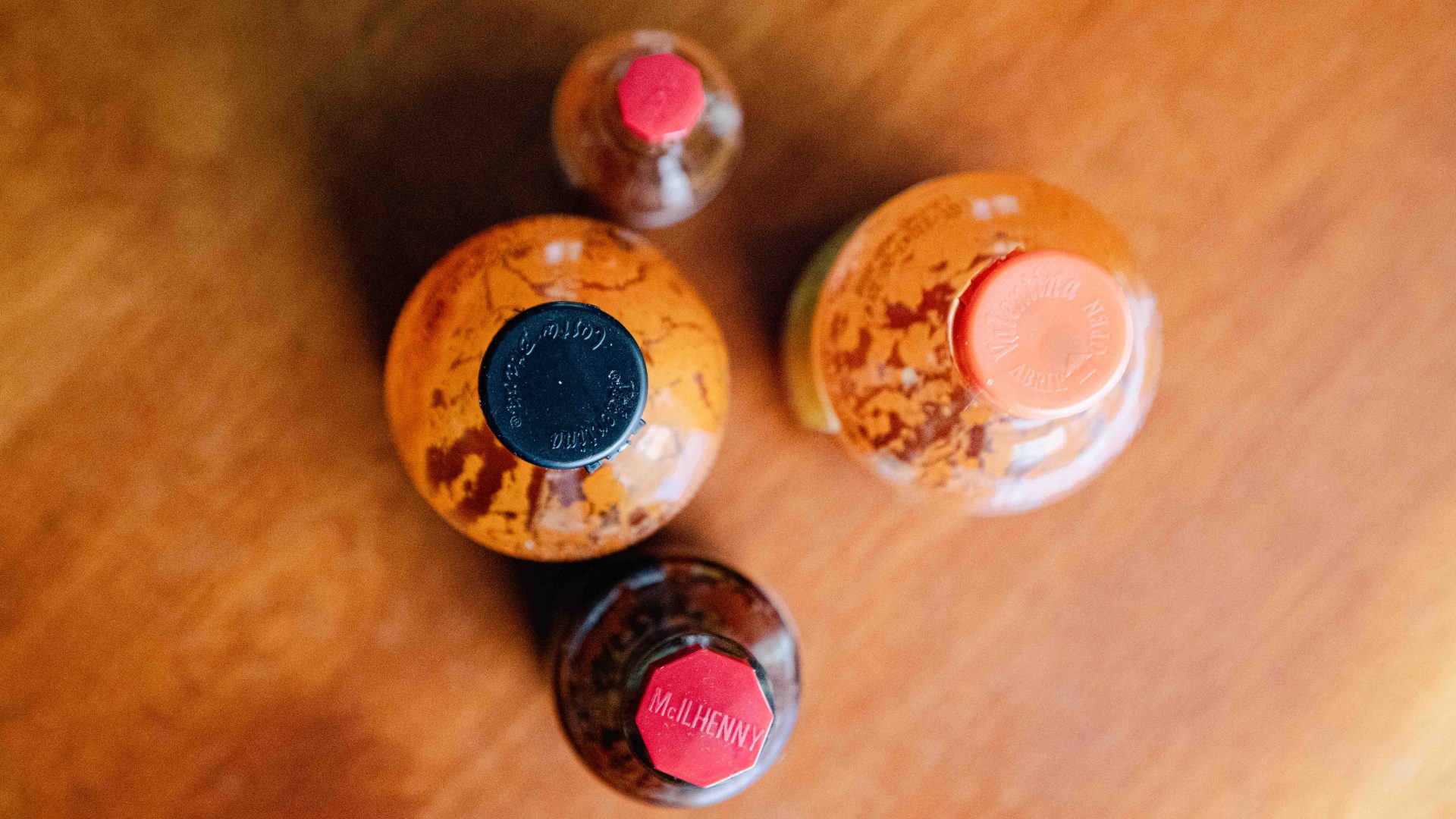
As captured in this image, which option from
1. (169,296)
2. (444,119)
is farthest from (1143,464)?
(169,296)

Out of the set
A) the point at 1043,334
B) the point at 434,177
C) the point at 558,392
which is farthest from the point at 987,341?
the point at 434,177

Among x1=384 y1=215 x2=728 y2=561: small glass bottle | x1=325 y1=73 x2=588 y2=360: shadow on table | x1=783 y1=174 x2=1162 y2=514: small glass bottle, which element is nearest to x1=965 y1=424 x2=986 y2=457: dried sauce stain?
x1=783 y1=174 x2=1162 y2=514: small glass bottle

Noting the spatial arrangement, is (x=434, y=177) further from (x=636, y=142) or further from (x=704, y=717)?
(x=704, y=717)

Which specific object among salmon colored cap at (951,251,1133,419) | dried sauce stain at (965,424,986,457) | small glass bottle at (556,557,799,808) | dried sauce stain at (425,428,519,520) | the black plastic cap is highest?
salmon colored cap at (951,251,1133,419)

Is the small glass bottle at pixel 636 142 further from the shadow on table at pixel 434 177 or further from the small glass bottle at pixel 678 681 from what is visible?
the small glass bottle at pixel 678 681

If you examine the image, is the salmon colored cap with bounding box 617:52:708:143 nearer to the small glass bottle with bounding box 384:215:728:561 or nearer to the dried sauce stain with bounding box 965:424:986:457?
the small glass bottle with bounding box 384:215:728:561

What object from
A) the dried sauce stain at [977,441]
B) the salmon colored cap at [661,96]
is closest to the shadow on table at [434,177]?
the salmon colored cap at [661,96]
